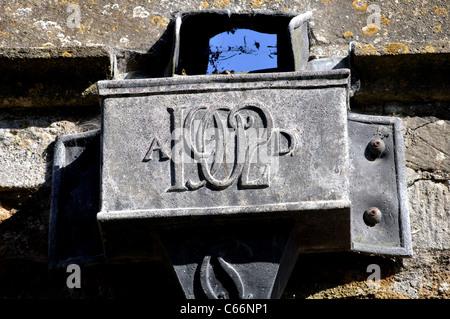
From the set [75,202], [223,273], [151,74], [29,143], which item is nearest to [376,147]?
[223,273]

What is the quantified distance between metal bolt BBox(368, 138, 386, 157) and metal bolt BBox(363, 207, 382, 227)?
6.5 inches

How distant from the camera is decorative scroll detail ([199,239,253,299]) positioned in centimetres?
207

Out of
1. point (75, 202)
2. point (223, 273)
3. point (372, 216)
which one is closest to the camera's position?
point (223, 273)

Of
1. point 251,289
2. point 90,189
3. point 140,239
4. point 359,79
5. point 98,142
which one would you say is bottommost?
point 251,289

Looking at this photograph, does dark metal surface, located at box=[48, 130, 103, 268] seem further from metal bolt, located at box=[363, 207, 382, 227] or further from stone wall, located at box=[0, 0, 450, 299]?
metal bolt, located at box=[363, 207, 382, 227]

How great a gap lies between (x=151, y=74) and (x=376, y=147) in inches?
30.0

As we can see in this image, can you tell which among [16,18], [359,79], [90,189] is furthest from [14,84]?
[359,79]

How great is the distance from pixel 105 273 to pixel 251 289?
0.49 metres

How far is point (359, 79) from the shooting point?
247 centimetres

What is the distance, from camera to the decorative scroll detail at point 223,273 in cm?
207

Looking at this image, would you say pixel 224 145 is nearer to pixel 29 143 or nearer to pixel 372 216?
pixel 372 216

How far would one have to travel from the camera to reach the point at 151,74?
2574mm

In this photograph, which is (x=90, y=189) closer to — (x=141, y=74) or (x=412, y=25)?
(x=141, y=74)

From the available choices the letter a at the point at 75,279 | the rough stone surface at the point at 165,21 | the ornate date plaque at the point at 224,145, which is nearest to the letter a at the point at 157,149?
the ornate date plaque at the point at 224,145
